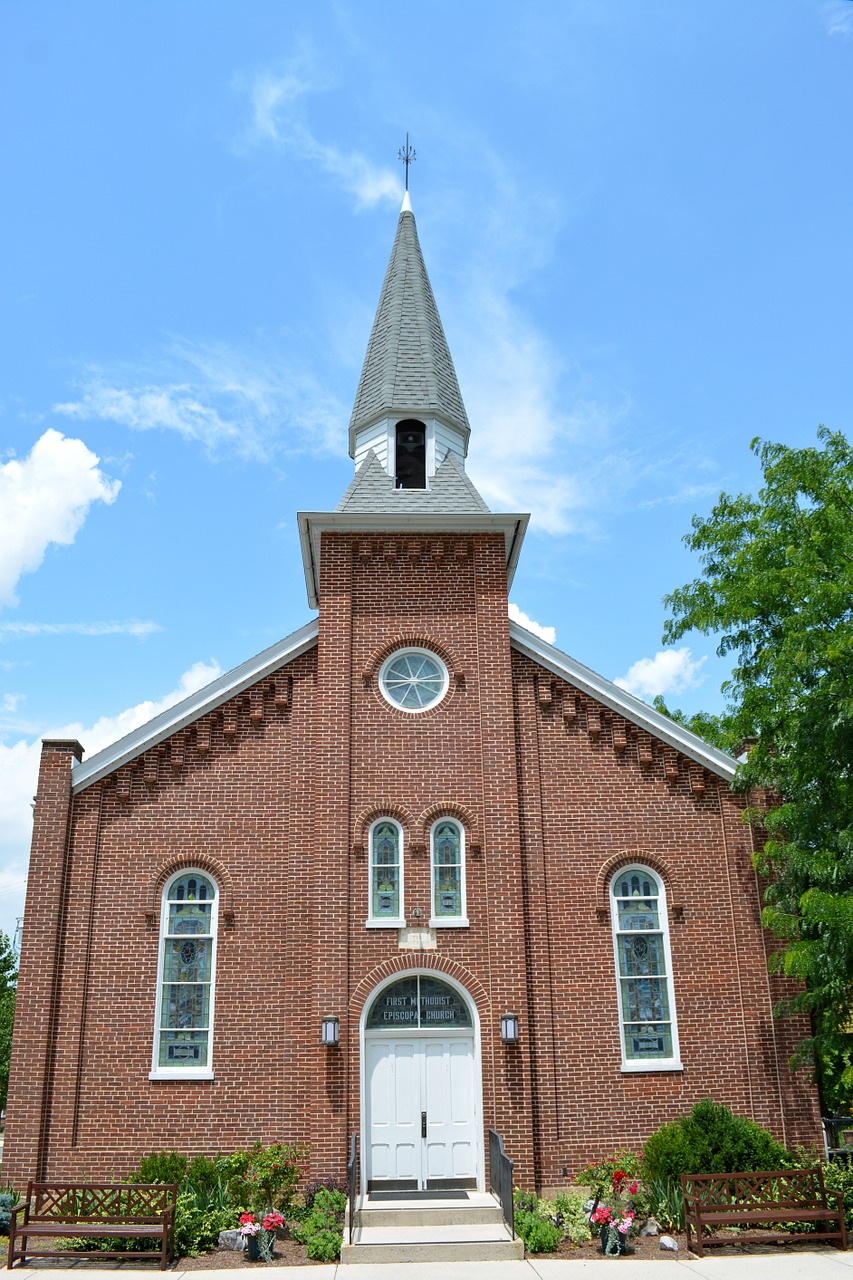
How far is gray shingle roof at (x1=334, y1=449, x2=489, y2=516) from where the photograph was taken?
18016 mm

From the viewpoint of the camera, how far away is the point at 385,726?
16875 millimetres

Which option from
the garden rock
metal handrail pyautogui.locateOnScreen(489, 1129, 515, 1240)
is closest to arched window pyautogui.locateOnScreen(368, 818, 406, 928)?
metal handrail pyautogui.locateOnScreen(489, 1129, 515, 1240)

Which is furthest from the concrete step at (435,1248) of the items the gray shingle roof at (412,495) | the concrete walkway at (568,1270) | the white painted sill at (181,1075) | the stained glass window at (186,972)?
the gray shingle roof at (412,495)

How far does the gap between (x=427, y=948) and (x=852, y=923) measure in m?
5.84

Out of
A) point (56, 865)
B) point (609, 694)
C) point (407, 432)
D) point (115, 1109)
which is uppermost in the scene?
point (407, 432)

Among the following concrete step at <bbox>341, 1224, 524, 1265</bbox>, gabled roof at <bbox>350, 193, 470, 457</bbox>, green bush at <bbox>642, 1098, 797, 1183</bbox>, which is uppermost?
gabled roof at <bbox>350, 193, 470, 457</bbox>

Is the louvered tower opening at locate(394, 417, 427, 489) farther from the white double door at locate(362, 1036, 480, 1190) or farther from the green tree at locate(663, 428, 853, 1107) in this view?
the white double door at locate(362, 1036, 480, 1190)

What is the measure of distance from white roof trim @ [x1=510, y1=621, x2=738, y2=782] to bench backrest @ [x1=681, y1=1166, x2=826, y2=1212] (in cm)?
586

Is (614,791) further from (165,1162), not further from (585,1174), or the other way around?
(165,1162)

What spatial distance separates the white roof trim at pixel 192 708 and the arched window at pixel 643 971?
624 cm

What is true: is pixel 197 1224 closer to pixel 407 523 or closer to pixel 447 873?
pixel 447 873

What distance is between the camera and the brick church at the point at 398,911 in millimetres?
15156

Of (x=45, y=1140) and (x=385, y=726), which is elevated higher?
(x=385, y=726)

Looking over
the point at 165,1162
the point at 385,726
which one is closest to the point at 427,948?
the point at 385,726
